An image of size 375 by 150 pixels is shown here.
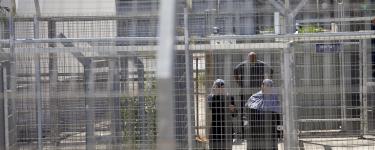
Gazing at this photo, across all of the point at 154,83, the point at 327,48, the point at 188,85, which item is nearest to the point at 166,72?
the point at 188,85

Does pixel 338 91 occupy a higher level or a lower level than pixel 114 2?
lower

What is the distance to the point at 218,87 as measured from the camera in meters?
7.70

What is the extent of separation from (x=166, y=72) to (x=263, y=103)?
5.34 meters

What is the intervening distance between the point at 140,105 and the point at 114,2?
1.70m

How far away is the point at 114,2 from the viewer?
8.64 meters

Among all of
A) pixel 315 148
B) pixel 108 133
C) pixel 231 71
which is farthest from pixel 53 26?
pixel 315 148

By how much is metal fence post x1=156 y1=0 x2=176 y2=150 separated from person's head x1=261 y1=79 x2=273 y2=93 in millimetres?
5048

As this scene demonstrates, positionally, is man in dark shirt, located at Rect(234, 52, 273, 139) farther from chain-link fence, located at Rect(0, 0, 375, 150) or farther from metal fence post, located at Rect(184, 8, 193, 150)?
metal fence post, located at Rect(184, 8, 193, 150)

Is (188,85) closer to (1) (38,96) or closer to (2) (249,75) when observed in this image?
(2) (249,75)

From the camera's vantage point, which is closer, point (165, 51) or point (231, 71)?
point (165, 51)

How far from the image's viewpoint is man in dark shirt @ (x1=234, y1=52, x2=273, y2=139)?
7.74 metres

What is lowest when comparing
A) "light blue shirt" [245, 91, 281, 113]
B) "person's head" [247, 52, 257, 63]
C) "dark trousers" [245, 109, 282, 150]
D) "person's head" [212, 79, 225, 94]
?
"dark trousers" [245, 109, 282, 150]

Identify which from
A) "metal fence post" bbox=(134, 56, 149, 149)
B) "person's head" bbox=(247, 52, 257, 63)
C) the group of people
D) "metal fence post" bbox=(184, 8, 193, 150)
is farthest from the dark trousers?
"metal fence post" bbox=(134, 56, 149, 149)

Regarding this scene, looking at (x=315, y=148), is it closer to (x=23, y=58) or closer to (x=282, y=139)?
(x=282, y=139)
